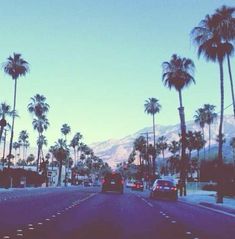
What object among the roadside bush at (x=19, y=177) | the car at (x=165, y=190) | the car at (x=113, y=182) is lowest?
the car at (x=165, y=190)

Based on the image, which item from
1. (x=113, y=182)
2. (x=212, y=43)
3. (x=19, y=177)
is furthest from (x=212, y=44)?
(x=19, y=177)

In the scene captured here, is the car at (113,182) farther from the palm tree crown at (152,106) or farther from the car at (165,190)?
the palm tree crown at (152,106)

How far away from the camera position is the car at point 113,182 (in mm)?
55756

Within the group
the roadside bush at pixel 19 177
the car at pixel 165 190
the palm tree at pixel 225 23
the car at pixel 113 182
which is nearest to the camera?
the palm tree at pixel 225 23

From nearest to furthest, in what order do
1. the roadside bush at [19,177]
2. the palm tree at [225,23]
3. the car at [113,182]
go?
the palm tree at [225,23] → the car at [113,182] → the roadside bush at [19,177]

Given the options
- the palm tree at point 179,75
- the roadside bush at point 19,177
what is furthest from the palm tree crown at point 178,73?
the roadside bush at point 19,177

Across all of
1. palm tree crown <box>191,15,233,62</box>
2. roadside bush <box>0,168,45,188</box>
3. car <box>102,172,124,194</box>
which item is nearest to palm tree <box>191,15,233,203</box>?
palm tree crown <box>191,15,233,62</box>

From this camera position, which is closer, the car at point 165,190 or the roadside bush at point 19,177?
the car at point 165,190

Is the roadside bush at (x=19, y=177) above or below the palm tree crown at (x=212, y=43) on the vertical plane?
below

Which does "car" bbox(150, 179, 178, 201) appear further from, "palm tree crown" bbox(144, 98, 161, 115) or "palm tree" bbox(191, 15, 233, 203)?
"palm tree crown" bbox(144, 98, 161, 115)

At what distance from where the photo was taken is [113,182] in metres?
56.6

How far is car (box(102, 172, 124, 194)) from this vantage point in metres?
55.8

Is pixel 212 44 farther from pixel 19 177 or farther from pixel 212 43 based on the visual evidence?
pixel 19 177

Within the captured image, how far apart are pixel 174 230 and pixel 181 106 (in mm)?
48393
